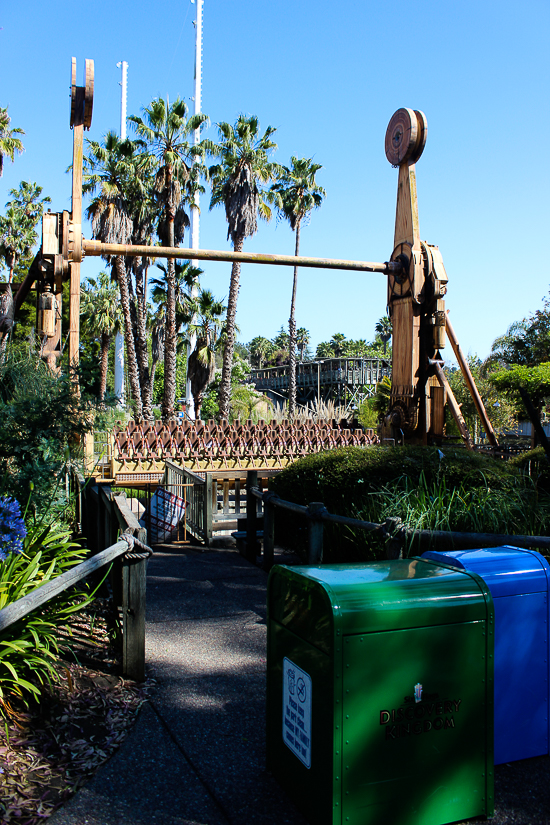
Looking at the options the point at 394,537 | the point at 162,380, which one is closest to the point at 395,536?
the point at 394,537

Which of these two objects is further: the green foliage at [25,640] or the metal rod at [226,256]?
the metal rod at [226,256]

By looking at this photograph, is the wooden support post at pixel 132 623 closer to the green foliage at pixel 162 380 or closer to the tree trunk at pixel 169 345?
the tree trunk at pixel 169 345

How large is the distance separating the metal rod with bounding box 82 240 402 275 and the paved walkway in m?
3.58

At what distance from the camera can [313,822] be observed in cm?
258

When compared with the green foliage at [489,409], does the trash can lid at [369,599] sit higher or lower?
lower

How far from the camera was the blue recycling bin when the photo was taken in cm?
302

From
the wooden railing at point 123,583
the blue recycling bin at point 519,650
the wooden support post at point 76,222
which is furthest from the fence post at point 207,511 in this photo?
the blue recycling bin at point 519,650

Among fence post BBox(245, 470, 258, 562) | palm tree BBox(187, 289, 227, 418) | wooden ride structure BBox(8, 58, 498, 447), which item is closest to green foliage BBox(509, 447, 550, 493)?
wooden ride structure BBox(8, 58, 498, 447)

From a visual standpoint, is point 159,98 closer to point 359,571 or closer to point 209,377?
point 209,377

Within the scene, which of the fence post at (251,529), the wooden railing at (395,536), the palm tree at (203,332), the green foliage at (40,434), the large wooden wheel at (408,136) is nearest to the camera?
the wooden railing at (395,536)

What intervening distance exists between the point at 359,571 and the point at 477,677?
66 cm

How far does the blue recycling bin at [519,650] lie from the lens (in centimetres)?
302

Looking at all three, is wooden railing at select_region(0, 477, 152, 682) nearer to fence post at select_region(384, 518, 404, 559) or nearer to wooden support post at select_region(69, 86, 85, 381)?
fence post at select_region(384, 518, 404, 559)

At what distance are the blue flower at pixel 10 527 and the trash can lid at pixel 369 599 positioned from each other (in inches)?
64.7
